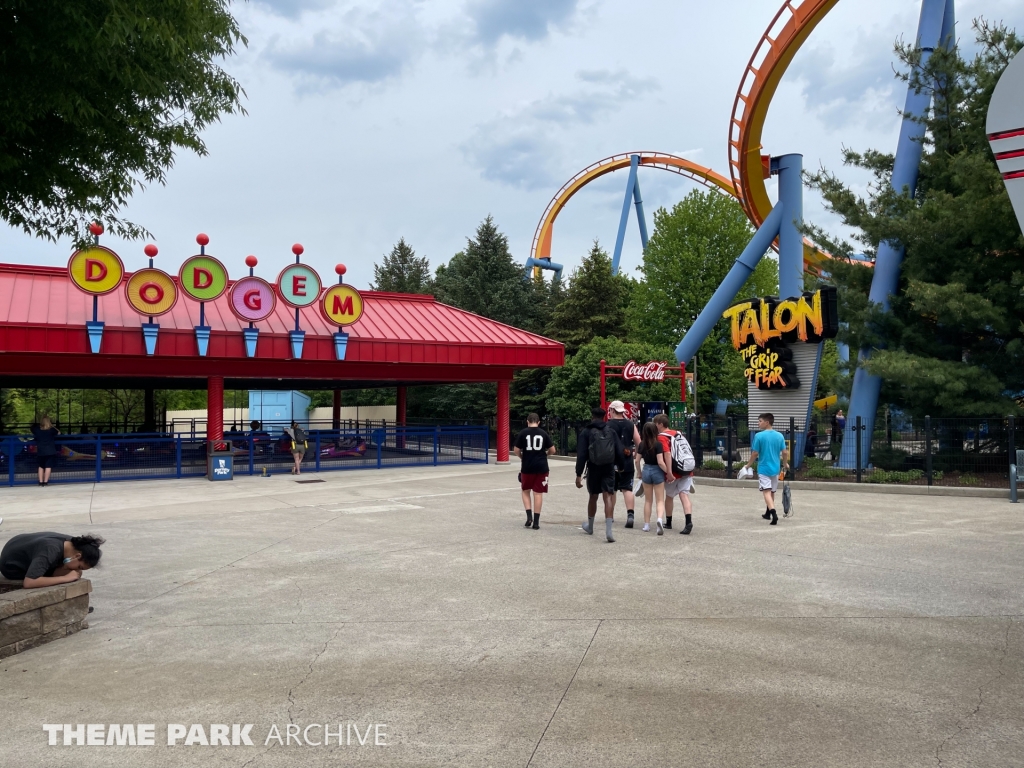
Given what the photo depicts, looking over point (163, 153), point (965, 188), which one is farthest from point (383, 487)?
point (965, 188)

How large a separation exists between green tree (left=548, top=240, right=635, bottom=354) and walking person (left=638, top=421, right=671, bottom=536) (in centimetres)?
2631

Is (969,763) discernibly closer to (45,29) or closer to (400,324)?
(45,29)

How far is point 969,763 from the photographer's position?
390 centimetres

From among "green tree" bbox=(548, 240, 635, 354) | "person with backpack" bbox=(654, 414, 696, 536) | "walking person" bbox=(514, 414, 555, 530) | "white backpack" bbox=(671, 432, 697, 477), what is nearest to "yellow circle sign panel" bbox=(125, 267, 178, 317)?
"walking person" bbox=(514, 414, 555, 530)

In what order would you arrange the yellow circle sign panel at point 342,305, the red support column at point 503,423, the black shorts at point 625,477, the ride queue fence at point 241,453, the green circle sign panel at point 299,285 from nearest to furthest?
1. the black shorts at point 625,477
2. the ride queue fence at point 241,453
3. the green circle sign panel at point 299,285
4. the yellow circle sign panel at point 342,305
5. the red support column at point 503,423

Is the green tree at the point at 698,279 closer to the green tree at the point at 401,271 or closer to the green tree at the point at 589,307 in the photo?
the green tree at the point at 589,307

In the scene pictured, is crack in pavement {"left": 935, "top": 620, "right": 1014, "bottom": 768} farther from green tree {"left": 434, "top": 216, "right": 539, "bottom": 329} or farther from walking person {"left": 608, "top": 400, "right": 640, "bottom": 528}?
green tree {"left": 434, "top": 216, "right": 539, "bottom": 329}

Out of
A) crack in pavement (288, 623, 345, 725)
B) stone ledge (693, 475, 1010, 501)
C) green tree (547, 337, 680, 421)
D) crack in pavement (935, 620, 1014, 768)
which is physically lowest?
crack in pavement (288, 623, 345, 725)

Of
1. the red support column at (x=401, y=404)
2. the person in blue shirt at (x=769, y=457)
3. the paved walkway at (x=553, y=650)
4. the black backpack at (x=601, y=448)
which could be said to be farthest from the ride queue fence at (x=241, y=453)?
the person in blue shirt at (x=769, y=457)

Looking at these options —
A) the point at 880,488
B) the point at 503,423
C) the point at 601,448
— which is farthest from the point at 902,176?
the point at 601,448

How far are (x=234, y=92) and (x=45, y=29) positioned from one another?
100 inches

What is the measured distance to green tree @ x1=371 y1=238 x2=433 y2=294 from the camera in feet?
197

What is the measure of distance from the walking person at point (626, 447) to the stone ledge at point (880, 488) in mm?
7128

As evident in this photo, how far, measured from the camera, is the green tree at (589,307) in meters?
37.6
